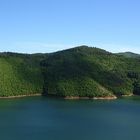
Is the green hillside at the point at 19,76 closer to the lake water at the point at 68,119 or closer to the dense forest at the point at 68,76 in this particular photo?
the dense forest at the point at 68,76

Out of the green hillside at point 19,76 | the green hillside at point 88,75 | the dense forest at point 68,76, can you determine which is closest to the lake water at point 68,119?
the green hillside at point 19,76

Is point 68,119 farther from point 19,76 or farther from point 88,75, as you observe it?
point 88,75

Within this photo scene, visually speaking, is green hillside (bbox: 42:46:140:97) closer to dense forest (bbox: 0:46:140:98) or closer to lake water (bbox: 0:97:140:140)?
dense forest (bbox: 0:46:140:98)

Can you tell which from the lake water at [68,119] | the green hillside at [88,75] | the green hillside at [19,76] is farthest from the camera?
the green hillside at [88,75]

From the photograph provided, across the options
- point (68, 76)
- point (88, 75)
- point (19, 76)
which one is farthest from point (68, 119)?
point (88, 75)

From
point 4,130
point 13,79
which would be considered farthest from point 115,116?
point 13,79

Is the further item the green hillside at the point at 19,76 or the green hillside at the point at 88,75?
the green hillside at the point at 88,75

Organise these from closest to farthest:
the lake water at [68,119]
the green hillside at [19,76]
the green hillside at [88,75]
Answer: the lake water at [68,119] < the green hillside at [19,76] < the green hillside at [88,75]
